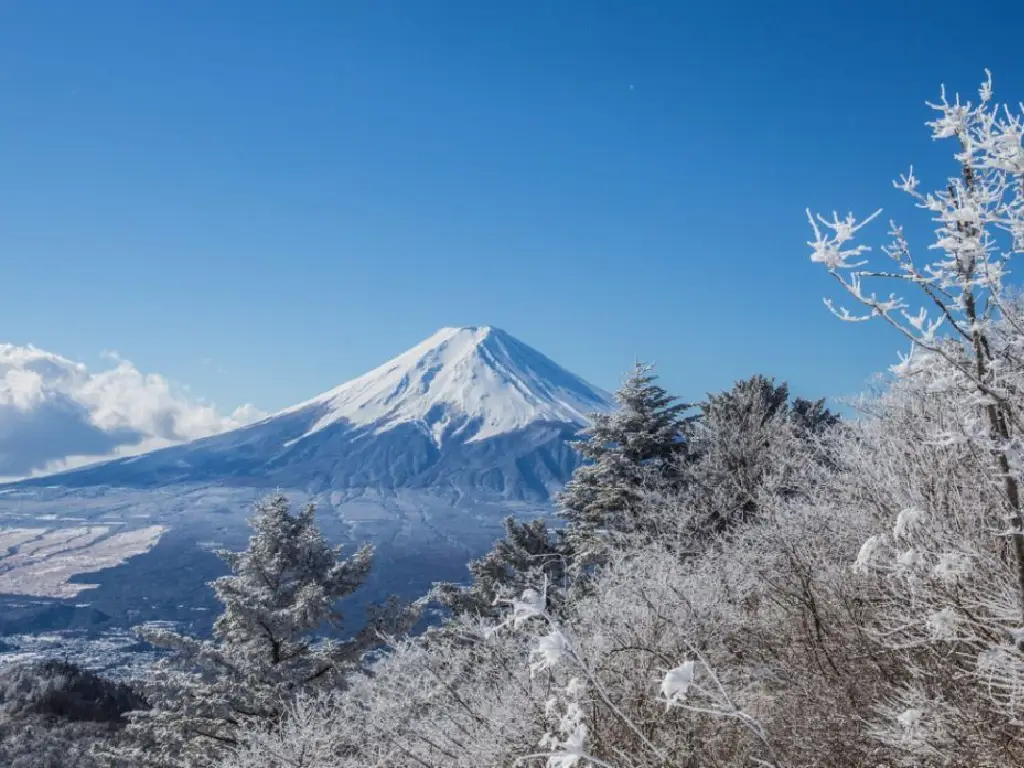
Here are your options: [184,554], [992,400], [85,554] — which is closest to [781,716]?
[992,400]

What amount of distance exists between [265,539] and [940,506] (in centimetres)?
1729

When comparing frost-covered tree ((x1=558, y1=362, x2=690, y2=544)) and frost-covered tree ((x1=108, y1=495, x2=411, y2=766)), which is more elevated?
frost-covered tree ((x1=558, y1=362, x2=690, y2=544))

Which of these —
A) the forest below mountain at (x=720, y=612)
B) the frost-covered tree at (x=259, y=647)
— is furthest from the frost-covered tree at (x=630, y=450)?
the frost-covered tree at (x=259, y=647)

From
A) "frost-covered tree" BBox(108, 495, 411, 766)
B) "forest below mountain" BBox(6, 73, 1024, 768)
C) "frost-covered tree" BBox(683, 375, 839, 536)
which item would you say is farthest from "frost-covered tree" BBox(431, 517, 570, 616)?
"frost-covered tree" BBox(683, 375, 839, 536)

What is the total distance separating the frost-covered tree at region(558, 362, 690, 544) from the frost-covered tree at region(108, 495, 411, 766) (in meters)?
7.11

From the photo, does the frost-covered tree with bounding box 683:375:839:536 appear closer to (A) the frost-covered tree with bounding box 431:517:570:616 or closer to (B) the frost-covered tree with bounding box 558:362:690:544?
(B) the frost-covered tree with bounding box 558:362:690:544

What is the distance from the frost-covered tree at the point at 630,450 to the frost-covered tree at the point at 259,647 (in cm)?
711

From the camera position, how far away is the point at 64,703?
36.6m

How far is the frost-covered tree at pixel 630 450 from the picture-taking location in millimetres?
21216

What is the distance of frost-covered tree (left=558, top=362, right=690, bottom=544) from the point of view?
69.6ft

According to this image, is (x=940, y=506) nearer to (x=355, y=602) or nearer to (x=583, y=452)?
(x=583, y=452)

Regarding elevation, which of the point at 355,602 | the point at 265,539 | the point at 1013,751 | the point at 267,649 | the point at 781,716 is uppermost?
the point at 1013,751

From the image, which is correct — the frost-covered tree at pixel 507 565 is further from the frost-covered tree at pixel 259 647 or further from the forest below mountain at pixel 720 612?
the frost-covered tree at pixel 259 647

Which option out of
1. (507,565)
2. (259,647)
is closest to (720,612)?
(259,647)
